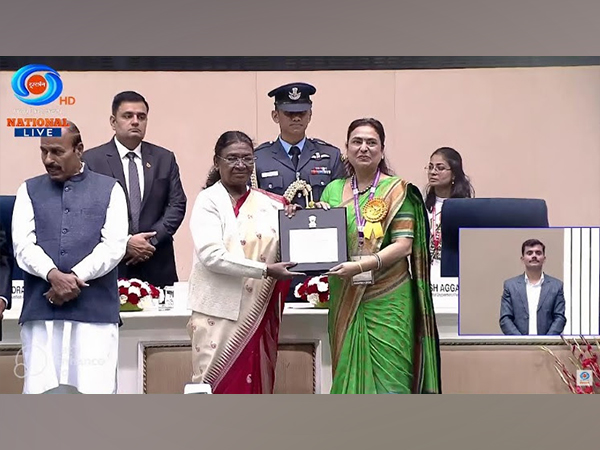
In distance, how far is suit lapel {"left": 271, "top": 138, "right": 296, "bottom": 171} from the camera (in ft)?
25.3

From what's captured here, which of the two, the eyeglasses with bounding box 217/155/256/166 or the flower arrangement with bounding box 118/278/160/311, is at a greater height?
the eyeglasses with bounding box 217/155/256/166

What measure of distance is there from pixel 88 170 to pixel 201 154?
1.81 ft

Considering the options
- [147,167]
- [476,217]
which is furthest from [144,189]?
[476,217]

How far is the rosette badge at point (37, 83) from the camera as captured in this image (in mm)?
7711

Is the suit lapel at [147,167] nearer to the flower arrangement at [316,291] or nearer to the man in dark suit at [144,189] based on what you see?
the man in dark suit at [144,189]

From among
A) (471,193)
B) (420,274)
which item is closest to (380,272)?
(420,274)

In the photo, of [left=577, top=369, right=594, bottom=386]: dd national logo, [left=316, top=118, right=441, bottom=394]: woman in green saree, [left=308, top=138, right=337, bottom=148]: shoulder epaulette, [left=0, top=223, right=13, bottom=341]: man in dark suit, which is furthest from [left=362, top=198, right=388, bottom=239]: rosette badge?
[left=0, top=223, right=13, bottom=341]: man in dark suit

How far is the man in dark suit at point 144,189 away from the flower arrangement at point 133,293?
0.06 metres

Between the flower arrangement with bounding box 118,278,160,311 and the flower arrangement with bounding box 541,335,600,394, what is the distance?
76.9 inches

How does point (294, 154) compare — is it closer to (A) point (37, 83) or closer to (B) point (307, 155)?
(B) point (307, 155)

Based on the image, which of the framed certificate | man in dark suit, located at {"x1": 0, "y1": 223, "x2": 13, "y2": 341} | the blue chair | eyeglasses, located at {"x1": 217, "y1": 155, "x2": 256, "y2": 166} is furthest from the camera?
the blue chair

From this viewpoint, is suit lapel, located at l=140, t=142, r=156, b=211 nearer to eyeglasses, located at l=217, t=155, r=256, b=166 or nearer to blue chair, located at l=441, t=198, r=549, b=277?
eyeglasses, located at l=217, t=155, r=256, b=166

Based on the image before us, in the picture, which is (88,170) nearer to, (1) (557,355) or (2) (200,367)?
(2) (200,367)

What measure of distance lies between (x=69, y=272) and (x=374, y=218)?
1.45m
